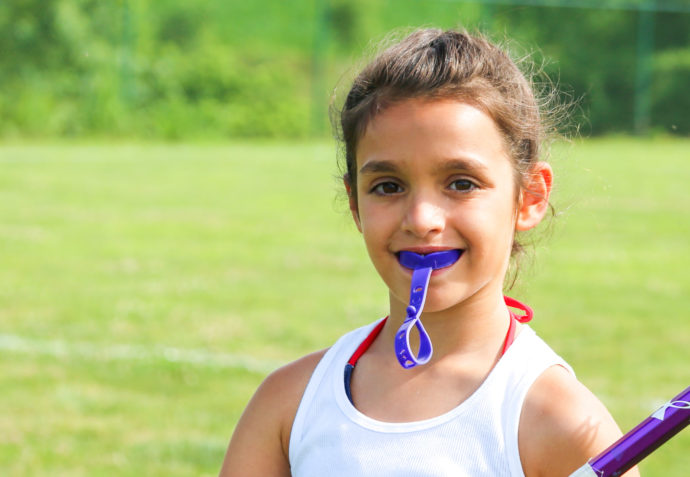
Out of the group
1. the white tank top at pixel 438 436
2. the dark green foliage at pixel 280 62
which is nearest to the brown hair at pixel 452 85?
the white tank top at pixel 438 436

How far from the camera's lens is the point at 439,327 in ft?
6.71

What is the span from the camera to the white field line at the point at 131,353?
571 cm

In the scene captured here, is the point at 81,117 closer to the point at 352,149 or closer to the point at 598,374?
the point at 598,374

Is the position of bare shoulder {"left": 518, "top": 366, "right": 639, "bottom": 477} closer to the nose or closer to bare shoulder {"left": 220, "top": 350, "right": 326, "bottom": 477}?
the nose

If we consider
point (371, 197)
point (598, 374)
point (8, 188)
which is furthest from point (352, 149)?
point (8, 188)

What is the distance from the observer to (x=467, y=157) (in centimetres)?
195

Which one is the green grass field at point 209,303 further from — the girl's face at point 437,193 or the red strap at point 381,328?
the girl's face at point 437,193

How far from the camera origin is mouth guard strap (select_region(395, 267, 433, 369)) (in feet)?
5.93

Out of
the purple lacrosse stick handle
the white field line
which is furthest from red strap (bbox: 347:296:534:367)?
the white field line

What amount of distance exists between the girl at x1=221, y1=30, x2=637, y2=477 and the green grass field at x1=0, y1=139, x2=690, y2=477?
1.40 ft

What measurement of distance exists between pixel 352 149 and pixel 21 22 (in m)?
19.1

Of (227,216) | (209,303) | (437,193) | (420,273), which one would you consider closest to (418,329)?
(420,273)

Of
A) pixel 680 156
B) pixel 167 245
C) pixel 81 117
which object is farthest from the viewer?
pixel 81 117

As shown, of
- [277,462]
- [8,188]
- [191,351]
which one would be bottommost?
[8,188]
